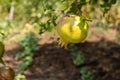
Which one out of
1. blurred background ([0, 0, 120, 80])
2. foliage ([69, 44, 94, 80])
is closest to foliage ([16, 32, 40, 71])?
blurred background ([0, 0, 120, 80])

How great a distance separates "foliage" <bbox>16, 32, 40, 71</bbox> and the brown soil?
64 mm

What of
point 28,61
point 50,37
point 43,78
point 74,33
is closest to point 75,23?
point 74,33

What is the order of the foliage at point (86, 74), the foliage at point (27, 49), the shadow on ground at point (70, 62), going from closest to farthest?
the foliage at point (86, 74) < the shadow on ground at point (70, 62) < the foliage at point (27, 49)

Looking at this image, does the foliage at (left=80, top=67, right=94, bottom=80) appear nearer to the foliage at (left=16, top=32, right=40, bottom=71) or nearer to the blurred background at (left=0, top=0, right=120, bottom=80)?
the blurred background at (left=0, top=0, right=120, bottom=80)

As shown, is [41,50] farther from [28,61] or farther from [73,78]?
[73,78]

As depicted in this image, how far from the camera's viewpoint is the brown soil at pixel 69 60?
12.5 ft

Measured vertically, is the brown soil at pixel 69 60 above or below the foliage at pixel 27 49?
below

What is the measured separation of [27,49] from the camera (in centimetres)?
421

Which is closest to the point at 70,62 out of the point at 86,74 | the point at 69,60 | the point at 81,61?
the point at 69,60

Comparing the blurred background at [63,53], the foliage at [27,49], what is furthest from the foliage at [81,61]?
the foliage at [27,49]

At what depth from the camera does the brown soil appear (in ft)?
12.5

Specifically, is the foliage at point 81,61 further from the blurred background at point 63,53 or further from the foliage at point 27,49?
the foliage at point 27,49

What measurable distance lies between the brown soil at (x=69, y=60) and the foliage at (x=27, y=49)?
6 cm

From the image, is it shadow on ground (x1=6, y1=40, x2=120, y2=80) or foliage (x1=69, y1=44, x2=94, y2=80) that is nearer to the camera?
foliage (x1=69, y1=44, x2=94, y2=80)
